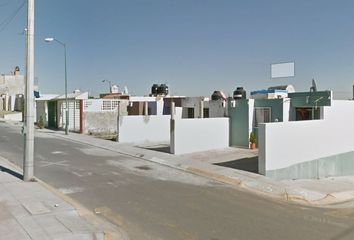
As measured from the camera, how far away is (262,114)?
71.5 feet

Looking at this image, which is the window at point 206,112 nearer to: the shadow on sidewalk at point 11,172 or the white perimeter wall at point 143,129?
the white perimeter wall at point 143,129

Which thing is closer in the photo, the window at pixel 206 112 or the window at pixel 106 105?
the window at pixel 206 112

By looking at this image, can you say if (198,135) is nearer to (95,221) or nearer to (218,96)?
(218,96)

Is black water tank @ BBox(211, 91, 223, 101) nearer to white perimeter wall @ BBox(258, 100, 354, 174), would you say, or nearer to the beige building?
white perimeter wall @ BBox(258, 100, 354, 174)

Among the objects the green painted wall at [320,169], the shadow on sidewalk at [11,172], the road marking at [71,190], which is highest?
the shadow on sidewalk at [11,172]

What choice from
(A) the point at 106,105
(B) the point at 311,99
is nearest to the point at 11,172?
(B) the point at 311,99

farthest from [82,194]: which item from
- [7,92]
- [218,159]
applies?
[7,92]

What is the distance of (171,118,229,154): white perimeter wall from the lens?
1794 centimetres

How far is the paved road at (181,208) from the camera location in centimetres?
721

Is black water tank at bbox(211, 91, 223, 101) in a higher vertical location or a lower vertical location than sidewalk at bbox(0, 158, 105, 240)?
higher

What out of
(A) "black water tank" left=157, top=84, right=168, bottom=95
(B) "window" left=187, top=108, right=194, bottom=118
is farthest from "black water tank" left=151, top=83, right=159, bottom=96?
(B) "window" left=187, top=108, right=194, bottom=118

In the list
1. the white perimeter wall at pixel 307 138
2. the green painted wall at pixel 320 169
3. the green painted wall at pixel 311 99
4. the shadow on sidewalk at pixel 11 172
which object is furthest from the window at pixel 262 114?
the shadow on sidewalk at pixel 11 172

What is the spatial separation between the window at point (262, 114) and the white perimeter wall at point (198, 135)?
1.96 metres

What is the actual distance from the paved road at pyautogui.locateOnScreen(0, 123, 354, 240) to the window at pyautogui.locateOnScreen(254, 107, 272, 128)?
9.63 meters
